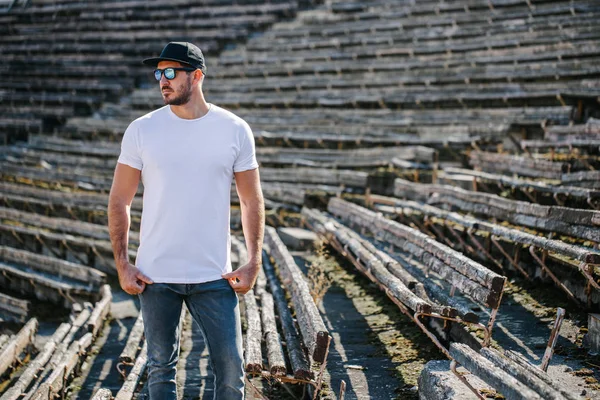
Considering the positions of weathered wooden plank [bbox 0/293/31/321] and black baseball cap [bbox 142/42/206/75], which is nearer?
black baseball cap [bbox 142/42/206/75]

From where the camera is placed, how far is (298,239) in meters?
10.3

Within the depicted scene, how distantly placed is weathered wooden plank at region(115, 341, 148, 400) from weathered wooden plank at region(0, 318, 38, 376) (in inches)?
76.3

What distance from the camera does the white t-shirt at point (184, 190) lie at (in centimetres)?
354

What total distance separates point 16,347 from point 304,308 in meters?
3.51

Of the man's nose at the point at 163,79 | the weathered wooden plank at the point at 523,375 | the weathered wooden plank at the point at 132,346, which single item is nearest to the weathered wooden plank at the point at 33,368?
the weathered wooden plank at the point at 132,346

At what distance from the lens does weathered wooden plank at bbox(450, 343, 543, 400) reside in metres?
3.38

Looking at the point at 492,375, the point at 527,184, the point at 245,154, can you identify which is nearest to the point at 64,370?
the point at 245,154

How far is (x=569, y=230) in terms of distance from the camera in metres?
6.50

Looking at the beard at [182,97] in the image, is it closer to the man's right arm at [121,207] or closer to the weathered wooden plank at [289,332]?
the man's right arm at [121,207]

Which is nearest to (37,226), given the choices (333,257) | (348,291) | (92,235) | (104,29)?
(92,235)

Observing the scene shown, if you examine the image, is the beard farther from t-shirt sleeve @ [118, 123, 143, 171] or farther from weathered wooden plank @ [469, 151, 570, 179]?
weathered wooden plank @ [469, 151, 570, 179]

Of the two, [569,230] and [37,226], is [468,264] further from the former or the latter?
[37,226]

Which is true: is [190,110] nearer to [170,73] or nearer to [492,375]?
[170,73]

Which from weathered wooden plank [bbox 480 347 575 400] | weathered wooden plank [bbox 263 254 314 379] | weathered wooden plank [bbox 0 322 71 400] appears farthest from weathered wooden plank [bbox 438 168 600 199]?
weathered wooden plank [bbox 0 322 71 400]
